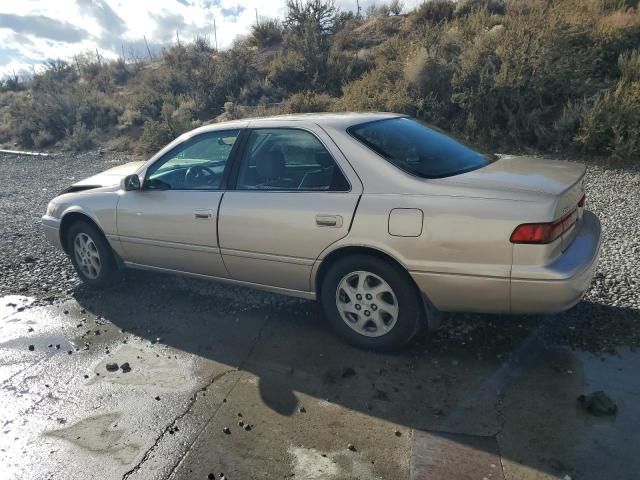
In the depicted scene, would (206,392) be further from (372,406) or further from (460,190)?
(460,190)

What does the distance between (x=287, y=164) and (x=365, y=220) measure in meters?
0.89

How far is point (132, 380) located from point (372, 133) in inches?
95.4

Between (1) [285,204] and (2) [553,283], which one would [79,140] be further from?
(2) [553,283]

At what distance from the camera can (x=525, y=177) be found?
128 inches

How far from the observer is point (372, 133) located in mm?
3648

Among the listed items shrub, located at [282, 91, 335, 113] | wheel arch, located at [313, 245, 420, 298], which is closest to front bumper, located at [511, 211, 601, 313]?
wheel arch, located at [313, 245, 420, 298]

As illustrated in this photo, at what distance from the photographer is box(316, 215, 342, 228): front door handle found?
3387 millimetres

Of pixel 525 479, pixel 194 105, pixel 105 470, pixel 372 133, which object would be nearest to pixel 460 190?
pixel 372 133

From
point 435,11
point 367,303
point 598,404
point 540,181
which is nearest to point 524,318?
point 598,404

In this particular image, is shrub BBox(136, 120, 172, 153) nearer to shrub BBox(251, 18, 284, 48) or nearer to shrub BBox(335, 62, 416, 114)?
shrub BBox(335, 62, 416, 114)

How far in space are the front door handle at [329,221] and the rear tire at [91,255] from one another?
247 centimetres

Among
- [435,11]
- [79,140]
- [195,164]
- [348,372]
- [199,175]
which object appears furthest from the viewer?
[435,11]

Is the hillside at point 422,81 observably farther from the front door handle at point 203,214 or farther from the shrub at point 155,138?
the front door handle at point 203,214

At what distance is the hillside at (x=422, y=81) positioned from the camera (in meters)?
9.00
